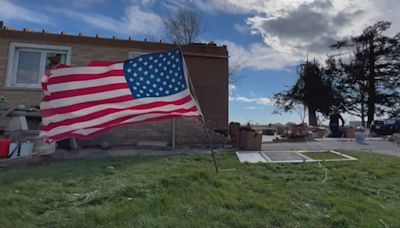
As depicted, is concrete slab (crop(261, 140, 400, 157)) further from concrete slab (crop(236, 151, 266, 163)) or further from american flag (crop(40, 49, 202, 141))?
american flag (crop(40, 49, 202, 141))

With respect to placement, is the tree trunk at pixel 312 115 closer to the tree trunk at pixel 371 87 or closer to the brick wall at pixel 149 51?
the tree trunk at pixel 371 87

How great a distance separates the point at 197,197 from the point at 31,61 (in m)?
8.33

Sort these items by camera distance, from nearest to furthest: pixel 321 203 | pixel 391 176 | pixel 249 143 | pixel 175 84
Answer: pixel 321 203, pixel 175 84, pixel 391 176, pixel 249 143

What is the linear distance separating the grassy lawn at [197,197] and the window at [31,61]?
4.88 meters

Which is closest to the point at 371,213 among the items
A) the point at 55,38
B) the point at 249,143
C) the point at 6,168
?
the point at 249,143

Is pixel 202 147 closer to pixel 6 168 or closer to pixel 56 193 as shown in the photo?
pixel 6 168

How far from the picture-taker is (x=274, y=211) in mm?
4074

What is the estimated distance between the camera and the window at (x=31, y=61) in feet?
33.8

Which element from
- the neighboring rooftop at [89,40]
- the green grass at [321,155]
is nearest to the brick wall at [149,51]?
the neighboring rooftop at [89,40]

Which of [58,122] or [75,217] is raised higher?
[58,122]

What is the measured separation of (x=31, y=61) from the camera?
10469 millimetres

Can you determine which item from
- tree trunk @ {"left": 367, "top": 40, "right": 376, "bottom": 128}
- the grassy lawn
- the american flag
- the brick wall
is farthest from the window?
tree trunk @ {"left": 367, "top": 40, "right": 376, "bottom": 128}

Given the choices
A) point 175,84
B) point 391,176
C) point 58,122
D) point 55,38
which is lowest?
point 391,176

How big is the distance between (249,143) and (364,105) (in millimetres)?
26247
